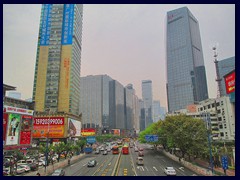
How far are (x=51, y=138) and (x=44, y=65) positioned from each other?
2081 inches

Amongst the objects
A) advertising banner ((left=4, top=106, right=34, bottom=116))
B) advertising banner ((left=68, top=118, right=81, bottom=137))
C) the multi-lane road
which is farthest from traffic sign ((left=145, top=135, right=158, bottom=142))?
advertising banner ((left=68, top=118, right=81, bottom=137))

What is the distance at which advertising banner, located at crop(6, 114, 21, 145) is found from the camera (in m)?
46.5

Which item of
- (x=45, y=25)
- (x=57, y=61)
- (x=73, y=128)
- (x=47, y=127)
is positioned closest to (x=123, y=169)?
(x=47, y=127)

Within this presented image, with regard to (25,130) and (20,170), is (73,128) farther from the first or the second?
(20,170)

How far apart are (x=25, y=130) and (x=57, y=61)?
226 feet

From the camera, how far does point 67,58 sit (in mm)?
115562

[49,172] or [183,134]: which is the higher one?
[183,134]

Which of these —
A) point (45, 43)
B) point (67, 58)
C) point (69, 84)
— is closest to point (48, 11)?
point (45, 43)

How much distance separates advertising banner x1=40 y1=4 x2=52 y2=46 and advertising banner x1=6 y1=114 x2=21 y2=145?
8015 centimetres

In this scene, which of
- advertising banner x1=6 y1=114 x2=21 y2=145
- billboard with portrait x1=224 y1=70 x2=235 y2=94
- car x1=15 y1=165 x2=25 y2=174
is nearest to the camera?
billboard with portrait x1=224 y1=70 x2=235 y2=94

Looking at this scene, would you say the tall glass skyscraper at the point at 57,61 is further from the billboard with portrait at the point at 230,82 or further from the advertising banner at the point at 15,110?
the billboard with portrait at the point at 230,82

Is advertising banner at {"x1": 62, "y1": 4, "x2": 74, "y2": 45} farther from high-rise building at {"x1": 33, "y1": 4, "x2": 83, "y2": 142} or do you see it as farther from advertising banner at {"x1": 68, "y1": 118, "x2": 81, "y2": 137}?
advertising banner at {"x1": 68, "y1": 118, "x2": 81, "y2": 137}
